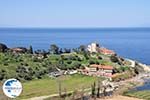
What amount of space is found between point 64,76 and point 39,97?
19.7 metres

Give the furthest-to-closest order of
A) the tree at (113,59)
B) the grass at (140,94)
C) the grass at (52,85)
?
the tree at (113,59) < the grass at (52,85) < the grass at (140,94)

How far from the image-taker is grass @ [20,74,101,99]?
57906 millimetres

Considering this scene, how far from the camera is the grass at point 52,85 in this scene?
190 feet

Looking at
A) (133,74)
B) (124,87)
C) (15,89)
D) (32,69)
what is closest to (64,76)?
(32,69)

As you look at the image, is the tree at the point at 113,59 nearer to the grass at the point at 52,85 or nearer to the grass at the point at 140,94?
the grass at the point at 52,85

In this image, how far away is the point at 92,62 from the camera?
283ft

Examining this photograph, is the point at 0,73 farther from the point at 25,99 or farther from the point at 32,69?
the point at 25,99

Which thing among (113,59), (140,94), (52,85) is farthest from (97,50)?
(140,94)

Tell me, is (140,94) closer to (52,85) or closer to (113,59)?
(52,85)

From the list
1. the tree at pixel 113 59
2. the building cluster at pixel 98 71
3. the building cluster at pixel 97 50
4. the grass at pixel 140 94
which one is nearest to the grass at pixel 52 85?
the building cluster at pixel 98 71

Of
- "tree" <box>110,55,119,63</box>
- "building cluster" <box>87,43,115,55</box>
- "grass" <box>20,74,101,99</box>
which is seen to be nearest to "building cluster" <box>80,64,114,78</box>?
"grass" <box>20,74,101,99</box>

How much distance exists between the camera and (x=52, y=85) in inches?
2559

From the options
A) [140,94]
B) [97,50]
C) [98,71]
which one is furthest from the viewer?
[97,50]

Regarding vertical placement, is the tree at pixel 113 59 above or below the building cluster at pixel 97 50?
below
